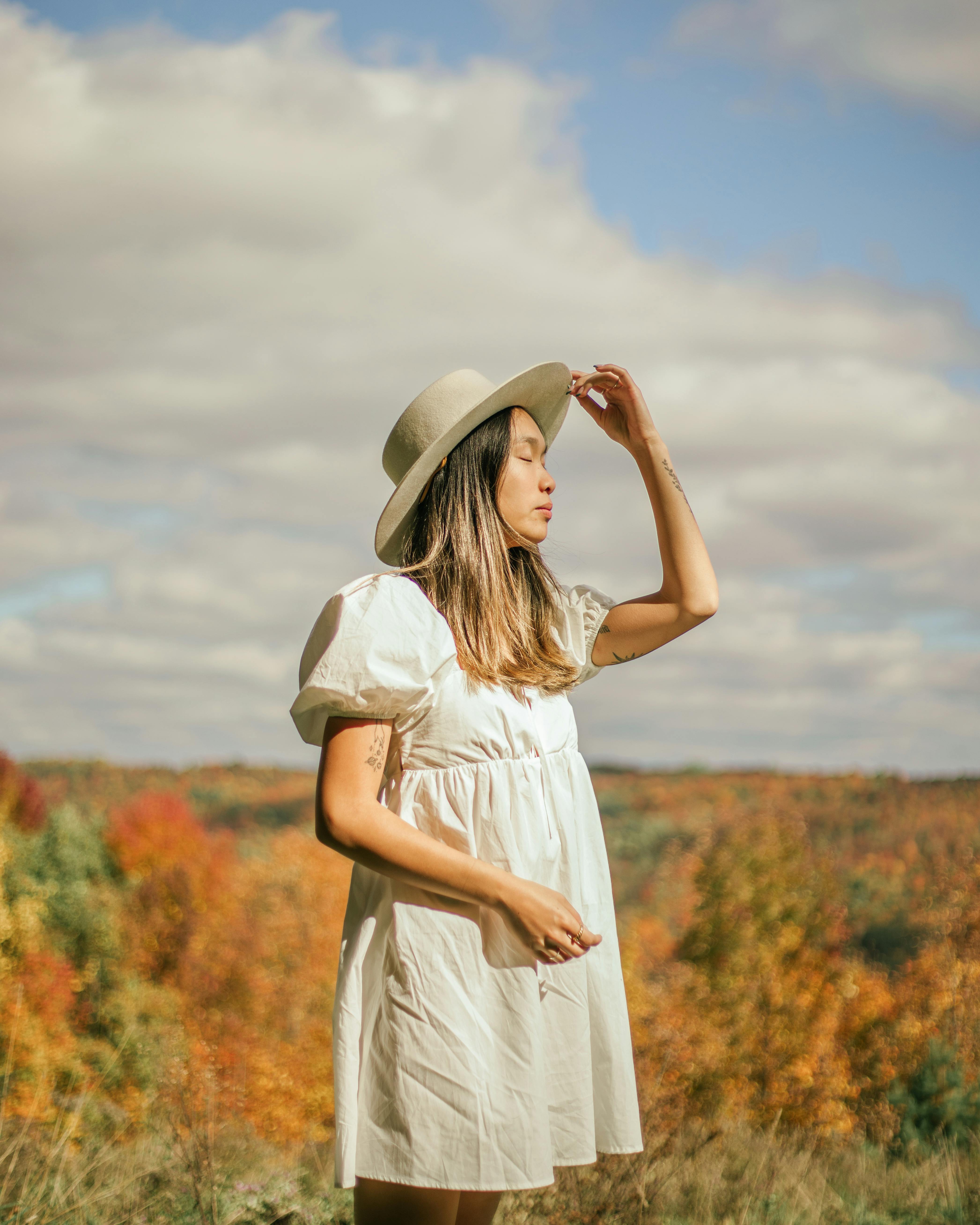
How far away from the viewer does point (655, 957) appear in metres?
30.4

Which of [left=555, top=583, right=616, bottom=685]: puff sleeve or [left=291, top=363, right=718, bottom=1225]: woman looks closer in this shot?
[left=291, top=363, right=718, bottom=1225]: woman

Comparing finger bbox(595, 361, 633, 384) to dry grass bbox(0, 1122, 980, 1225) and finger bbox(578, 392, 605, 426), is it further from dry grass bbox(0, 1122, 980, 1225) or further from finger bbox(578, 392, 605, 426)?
dry grass bbox(0, 1122, 980, 1225)

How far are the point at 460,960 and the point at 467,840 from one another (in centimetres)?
20

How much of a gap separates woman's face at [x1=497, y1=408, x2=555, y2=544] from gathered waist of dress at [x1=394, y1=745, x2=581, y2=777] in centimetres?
50

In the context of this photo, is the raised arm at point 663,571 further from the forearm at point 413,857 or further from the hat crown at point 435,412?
the forearm at point 413,857

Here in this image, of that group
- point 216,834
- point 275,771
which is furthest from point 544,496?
point 275,771

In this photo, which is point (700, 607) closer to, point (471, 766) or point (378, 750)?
point (471, 766)

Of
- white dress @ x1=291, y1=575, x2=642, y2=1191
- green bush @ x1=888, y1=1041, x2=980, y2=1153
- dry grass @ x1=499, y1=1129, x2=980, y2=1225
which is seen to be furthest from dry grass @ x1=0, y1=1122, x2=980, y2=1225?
white dress @ x1=291, y1=575, x2=642, y2=1191

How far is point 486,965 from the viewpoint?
1696 mm

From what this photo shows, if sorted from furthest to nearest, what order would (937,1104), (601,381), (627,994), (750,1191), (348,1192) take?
(627,994)
(937,1104)
(750,1191)
(348,1192)
(601,381)

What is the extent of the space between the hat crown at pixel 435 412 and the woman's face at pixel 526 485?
106 mm

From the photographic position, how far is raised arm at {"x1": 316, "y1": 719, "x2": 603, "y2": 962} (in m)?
1.61

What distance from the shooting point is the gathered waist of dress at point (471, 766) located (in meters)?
1.80

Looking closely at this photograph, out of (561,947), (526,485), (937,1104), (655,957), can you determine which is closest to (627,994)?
(937,1104)
